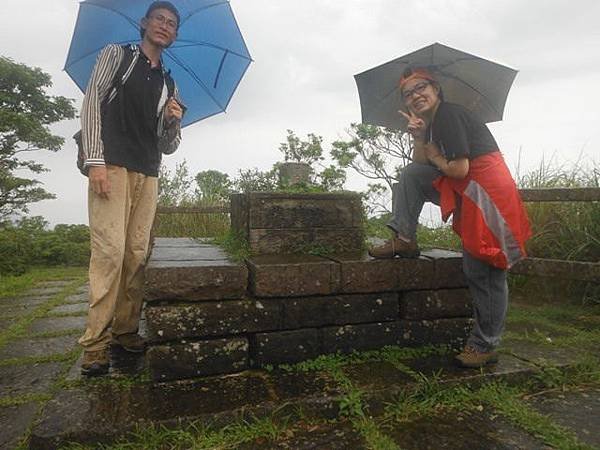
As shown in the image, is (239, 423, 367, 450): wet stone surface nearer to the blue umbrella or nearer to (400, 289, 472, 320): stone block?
(400, 289, 472, 320): stone block

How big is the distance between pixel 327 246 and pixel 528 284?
117 inches

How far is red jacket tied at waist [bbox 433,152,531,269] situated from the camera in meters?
2.33

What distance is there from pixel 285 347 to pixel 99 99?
1.81m

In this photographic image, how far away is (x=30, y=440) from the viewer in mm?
1788

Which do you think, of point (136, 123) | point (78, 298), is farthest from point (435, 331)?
point (78, 298)

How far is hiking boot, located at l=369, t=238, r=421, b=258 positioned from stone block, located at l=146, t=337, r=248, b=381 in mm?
968

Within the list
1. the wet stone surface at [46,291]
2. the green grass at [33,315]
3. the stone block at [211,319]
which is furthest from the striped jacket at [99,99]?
the wet stone surface at [46,291]

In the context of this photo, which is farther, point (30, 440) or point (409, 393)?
point (409, 393)

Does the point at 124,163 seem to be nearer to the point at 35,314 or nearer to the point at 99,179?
the point at 99,179

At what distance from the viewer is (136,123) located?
2639 mm

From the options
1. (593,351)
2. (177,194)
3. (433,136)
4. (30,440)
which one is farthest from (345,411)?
(177,194)

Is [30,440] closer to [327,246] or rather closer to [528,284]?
[327,246]

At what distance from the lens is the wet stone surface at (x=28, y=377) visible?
2445 mm

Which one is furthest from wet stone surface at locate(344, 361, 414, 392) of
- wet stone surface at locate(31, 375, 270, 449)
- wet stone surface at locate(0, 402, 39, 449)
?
wet stone surface at locate(0, 402, 39, 449)
